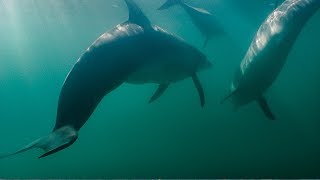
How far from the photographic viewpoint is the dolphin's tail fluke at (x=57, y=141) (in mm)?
5180

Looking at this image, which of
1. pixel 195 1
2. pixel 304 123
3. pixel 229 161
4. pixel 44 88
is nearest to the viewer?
pixel 229 161

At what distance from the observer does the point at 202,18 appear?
1923 cm

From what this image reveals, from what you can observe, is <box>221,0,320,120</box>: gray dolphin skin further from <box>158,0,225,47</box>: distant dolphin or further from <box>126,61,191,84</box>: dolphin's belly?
<box>158,0,225,47</box>: distant dolphin

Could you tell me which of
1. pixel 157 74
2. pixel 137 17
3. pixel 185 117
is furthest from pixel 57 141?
pixel 185 117

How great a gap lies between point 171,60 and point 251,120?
28.0m

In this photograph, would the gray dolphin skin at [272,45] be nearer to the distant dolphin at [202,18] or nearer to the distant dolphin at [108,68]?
the distant dolphin at [108,68]

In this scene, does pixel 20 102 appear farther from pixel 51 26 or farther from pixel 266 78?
pixel 266 78

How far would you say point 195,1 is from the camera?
32500 mm

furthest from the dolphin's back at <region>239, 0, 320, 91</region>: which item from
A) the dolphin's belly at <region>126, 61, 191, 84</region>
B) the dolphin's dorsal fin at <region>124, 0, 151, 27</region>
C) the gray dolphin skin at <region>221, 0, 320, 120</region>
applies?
the dolphin's dorsal fin at <region>124, 0, 151, 27</region>

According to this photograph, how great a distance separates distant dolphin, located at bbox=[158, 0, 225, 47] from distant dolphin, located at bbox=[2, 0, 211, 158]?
9.02 meters

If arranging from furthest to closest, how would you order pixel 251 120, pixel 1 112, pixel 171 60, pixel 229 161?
pixel 1 112
pixel 251 120
pixel 229 161
pixel 171 60

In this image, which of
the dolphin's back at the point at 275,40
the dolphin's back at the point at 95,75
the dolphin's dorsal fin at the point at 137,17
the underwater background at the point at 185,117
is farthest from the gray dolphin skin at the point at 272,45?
the underwater background at the point at 185,117

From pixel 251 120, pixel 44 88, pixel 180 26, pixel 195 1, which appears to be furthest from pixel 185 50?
pixel 44 88

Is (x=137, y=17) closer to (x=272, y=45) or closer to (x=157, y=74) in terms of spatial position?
(x=157, y=74)
